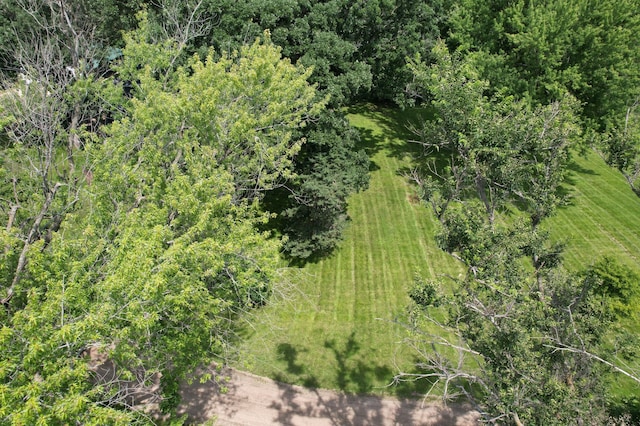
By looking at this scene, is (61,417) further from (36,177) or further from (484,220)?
(484,220)

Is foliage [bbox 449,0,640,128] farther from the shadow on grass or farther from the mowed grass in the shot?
the shadow on grass

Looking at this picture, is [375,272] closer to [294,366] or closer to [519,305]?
[294,366]

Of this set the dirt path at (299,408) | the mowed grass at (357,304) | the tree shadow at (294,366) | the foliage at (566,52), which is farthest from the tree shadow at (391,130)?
the dirt path at (299,408)

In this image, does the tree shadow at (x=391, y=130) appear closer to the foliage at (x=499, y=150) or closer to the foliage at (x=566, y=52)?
the foliage at (x=566, y=52)

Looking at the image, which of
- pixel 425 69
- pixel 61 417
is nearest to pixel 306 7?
pixel 425 69

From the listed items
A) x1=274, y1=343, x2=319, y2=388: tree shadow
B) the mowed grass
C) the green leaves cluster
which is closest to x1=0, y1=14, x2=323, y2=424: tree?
the mowed grass

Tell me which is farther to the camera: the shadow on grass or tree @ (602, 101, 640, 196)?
the shadow on grass

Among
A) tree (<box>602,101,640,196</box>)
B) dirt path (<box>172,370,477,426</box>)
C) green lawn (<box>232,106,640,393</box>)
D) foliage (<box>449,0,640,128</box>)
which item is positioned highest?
foliage (<box>449,0,640,128</box>)
